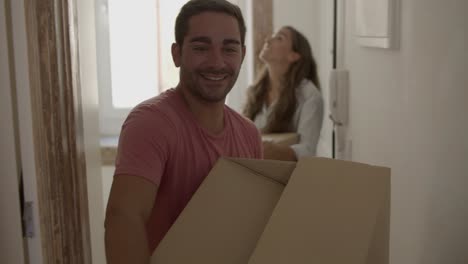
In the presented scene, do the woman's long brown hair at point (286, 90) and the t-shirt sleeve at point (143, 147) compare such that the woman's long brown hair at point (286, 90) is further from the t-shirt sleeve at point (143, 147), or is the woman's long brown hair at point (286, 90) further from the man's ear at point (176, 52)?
the t-shirt sleeve at point (143, 147)

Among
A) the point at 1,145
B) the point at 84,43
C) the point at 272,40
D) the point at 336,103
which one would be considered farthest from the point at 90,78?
the point at 272,40

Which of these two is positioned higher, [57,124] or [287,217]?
[57,124]

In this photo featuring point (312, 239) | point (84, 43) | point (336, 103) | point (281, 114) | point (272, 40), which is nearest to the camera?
point (312, 239)

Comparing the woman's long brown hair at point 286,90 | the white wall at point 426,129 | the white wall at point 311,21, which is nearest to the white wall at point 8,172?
the white wall at point 426,129

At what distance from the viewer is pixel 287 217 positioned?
2.92 ft

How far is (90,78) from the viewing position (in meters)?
1.59

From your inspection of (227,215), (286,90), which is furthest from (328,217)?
(286,90)

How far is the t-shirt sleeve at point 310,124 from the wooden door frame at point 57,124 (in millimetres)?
1285

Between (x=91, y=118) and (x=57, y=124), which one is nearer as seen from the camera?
(x=57, y=124)

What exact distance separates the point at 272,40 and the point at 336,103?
0.56m

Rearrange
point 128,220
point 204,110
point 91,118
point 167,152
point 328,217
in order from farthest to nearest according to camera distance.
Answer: point 91,118
point 204,110
point 167,152
point 128,220
point 328,217

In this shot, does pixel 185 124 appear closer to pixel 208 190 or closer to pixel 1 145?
pixel 208 190

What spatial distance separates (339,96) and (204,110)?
1220mm

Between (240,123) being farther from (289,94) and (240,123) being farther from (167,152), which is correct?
(289,94)
